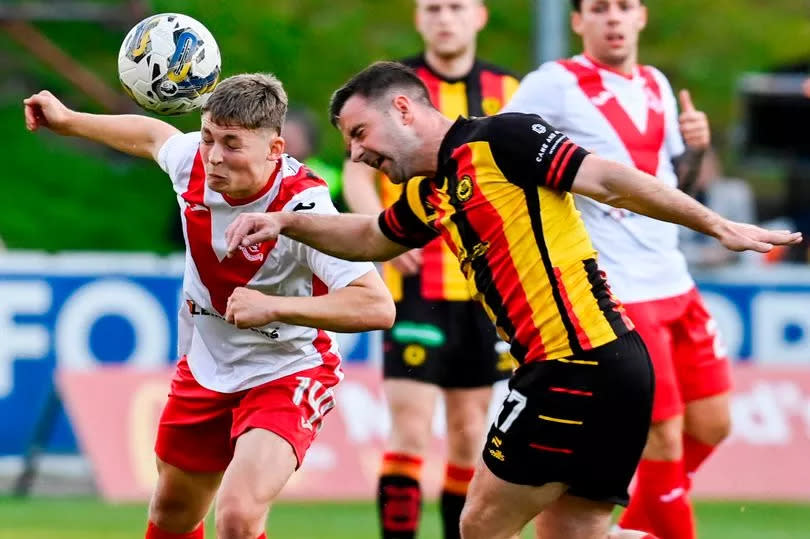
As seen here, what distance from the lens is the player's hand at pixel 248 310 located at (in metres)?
5.81

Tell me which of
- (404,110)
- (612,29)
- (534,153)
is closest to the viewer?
(534,153)

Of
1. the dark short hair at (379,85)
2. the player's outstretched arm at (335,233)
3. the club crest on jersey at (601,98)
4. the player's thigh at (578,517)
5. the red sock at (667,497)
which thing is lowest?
the red sock at (667,497)

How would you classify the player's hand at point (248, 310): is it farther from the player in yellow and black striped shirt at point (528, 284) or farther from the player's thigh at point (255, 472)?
the player's thigh at point (255, 472)

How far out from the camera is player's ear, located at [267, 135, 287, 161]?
6.45m

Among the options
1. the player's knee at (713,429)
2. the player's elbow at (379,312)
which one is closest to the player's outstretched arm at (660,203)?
the player's elbow at (379,312)

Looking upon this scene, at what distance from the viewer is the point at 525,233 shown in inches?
236

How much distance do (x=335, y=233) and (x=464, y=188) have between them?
0.56 meters

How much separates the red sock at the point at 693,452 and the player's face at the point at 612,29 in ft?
5.70

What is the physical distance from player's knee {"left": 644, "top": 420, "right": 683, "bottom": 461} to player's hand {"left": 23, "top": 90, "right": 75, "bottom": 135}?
2.77m

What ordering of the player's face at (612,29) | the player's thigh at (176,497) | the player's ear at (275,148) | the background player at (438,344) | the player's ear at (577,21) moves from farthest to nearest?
the background player at (438,344), the player's ear at (577,21), the player's face at (612,29), the player's thigh at (176,497), the player's ear at (275,148)

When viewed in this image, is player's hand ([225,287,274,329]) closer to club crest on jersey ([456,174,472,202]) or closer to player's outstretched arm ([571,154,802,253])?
club crest on jersey ([456,174,472,202])

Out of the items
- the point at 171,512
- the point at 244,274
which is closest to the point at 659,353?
the point at 244,274

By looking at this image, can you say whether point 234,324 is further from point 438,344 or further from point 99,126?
point 438,344

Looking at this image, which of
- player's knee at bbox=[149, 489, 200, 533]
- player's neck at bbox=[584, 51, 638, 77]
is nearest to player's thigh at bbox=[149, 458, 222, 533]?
player's knee at bbox=[149, 489, 200, 533]
